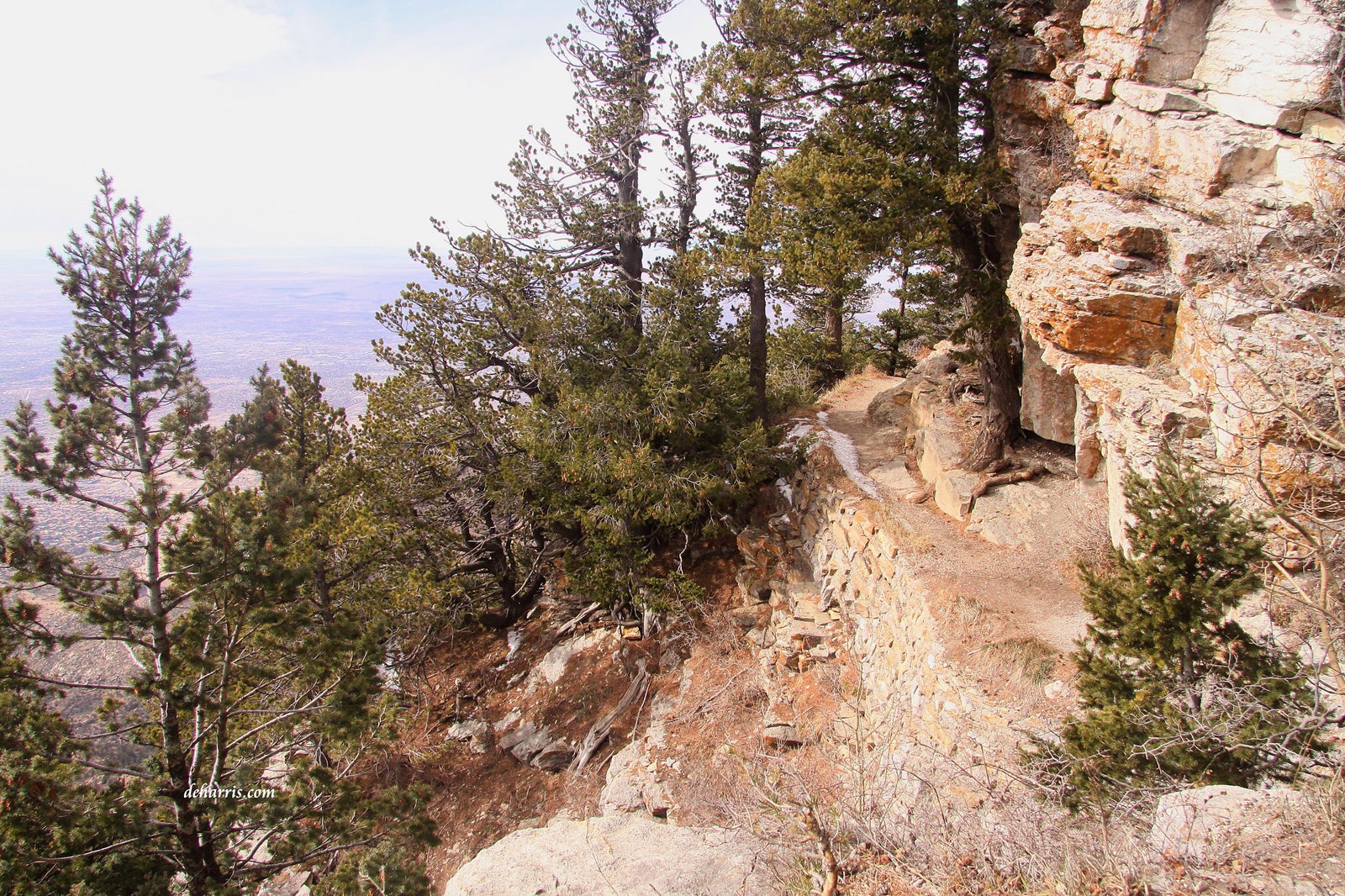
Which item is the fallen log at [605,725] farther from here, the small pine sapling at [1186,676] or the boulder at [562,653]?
the small pine sapling at [1186,676]

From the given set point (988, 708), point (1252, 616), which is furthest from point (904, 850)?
point (1252, 616)

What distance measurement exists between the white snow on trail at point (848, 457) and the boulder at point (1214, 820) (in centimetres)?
730

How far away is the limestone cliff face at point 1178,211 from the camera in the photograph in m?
6.70

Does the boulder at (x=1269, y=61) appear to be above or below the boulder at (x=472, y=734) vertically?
above

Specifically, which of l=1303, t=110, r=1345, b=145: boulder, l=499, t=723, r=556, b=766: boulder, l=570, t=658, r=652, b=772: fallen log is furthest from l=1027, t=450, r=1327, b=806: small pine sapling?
l=499, t=723, r=556, b=766: boulder

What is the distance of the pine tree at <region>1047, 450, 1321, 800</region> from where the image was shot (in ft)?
16.4

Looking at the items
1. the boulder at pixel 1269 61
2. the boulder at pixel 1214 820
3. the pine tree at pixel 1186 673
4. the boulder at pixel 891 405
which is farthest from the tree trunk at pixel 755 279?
the boulder at pixel 1214 820

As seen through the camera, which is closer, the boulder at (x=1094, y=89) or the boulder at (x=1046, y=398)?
the boulder at (x=1094, y=89)

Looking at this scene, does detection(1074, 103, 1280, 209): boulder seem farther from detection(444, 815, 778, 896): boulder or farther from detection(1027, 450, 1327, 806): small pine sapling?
detection(444, 815, 778, 896): boulder

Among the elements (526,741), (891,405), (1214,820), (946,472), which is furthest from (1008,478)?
(526,741)

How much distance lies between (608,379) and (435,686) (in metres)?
8.30

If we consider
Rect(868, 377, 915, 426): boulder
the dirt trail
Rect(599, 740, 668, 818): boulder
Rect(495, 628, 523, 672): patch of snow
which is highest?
Rect(868, 377, 915, 426): boulder

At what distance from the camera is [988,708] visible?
7539 millimetres

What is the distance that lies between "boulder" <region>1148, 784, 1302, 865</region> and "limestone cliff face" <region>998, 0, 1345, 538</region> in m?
2.99
